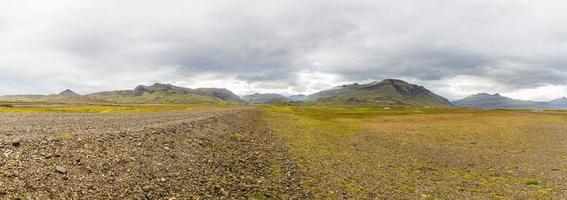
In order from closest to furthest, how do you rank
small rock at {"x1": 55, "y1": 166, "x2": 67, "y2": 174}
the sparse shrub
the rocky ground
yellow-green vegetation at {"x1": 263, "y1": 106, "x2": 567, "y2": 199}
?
the rocky ground
small rock at {"x1": 55, "y1": 166, "x2": 67, "y2": 174}
yellow-green vegetation at {"x1": 263, "y1": 106, "x2": 567, "y2": 199}
the sparse shrub

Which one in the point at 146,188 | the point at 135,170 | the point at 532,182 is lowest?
the point at 532,182

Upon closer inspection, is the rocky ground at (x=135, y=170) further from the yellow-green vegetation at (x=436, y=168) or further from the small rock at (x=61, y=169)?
the yellow-green vegetation at (x=436, y=168)

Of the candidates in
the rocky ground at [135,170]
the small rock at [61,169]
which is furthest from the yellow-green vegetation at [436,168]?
the small rock at [61,169]

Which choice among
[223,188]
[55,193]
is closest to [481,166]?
[223,188]

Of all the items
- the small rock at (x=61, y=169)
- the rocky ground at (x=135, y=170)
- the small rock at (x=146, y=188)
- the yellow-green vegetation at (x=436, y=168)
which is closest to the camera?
the rocky ground at (x=135, y=170)

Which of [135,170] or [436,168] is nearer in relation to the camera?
[135,170]

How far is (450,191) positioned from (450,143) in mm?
27780

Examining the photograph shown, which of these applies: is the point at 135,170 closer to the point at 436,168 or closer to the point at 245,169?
the point at 245,169

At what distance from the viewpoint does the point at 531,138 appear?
52875mm

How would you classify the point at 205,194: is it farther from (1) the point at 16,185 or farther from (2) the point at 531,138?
(2) the point at 531,138

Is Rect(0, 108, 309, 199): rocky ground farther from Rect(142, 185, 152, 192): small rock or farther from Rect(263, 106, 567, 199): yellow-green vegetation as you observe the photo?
Rect(263, 106, 567, 199): yellow-green vegetation

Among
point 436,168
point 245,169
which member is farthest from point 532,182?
point 245,169

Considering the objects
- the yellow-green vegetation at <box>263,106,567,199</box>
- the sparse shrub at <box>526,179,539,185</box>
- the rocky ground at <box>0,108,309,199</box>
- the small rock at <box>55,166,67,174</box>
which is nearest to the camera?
the rocky ground at <box>0,108,309,199</box>

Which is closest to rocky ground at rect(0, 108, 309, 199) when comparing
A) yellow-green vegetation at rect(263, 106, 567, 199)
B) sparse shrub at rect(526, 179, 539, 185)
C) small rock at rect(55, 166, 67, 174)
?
small rock at rect(55, 166, 67, 174)
